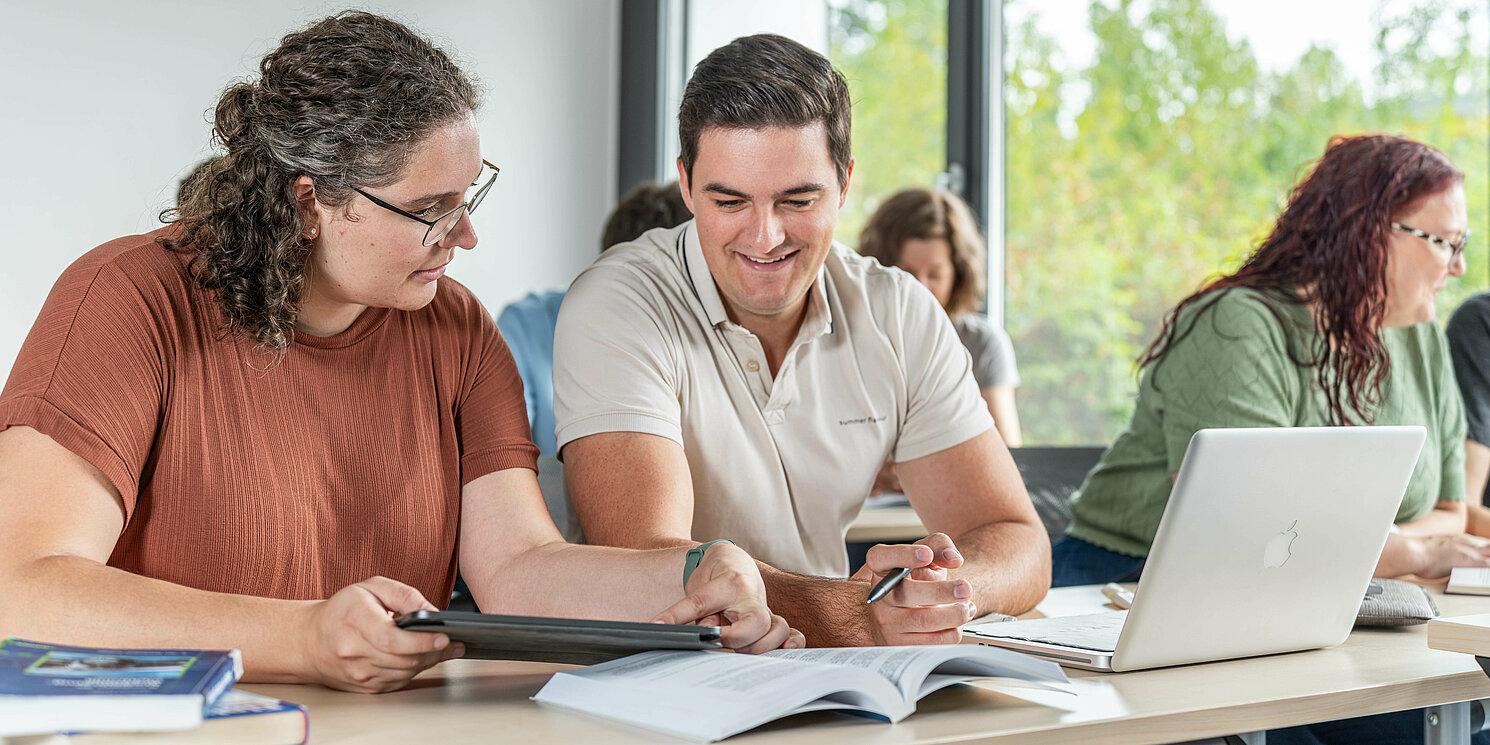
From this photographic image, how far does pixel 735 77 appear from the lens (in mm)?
1650

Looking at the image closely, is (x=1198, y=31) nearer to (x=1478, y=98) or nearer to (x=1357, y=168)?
(x=1478, y=98)

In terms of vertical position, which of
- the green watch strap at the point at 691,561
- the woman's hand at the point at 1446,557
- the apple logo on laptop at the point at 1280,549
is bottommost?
the woman's hand at the point at 1446,557

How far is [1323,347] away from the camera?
6.93ft

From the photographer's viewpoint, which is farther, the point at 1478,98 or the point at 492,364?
the point at 1478,98

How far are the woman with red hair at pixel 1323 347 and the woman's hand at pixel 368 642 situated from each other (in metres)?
1.42

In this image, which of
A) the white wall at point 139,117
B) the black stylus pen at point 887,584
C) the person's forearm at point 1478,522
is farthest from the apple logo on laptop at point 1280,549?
the white wall at point 139,117

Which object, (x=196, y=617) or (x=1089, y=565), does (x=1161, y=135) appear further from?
(x=196, y=617)

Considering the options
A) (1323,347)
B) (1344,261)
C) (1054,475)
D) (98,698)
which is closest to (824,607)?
(98,698)

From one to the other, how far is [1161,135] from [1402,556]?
1.82m

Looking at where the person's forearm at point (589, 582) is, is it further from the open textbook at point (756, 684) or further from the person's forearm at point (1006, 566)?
the person's forearm at point (1006, 566)

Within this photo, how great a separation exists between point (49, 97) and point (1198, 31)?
293 centimetres

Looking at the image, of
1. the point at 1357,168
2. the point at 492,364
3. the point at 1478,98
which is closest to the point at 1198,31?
the point at 1478,98

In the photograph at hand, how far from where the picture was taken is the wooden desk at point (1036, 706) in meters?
0.90

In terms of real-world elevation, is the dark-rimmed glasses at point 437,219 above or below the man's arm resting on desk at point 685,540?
above
